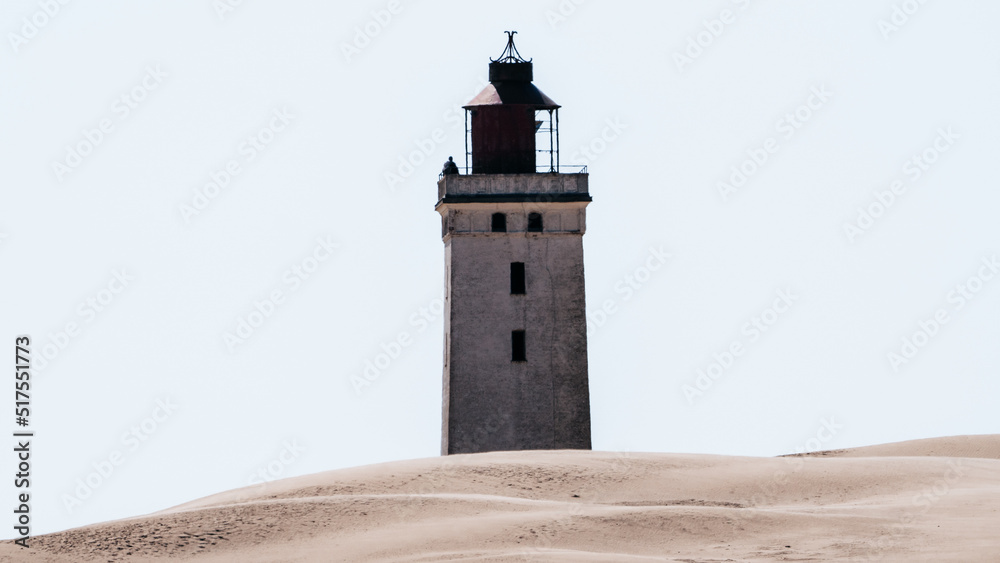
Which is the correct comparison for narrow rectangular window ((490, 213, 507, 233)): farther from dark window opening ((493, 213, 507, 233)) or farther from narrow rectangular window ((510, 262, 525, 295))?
narrow rectangular window ((510, 262, 525, 295))

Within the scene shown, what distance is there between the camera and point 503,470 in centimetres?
3547

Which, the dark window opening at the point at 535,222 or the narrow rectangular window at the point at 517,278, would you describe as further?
the dark window opening at the point at 535,222

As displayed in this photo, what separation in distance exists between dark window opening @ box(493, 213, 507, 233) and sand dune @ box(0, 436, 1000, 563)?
12.7m

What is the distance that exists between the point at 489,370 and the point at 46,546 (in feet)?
64.9

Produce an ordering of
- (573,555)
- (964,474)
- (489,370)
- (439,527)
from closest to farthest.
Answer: (573,555)
(439,527)
(964,474)
(489,370)

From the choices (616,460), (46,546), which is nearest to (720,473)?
(616,460)

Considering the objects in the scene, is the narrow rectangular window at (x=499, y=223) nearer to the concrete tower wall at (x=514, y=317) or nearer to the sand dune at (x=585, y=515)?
the concrete tower wall at (x=514, y=317)

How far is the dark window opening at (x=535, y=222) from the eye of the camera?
48.9m

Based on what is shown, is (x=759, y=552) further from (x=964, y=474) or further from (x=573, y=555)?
(x=964, y=474)

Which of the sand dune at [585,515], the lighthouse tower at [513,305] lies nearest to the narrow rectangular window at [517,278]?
the lighthouse tower at [513,305]

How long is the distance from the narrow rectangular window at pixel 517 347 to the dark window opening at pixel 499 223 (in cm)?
277

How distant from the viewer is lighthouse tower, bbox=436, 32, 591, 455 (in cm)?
4759

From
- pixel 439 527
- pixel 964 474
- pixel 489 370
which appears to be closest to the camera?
pixel 439 527

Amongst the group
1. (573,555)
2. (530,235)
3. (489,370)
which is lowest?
(573,555)
